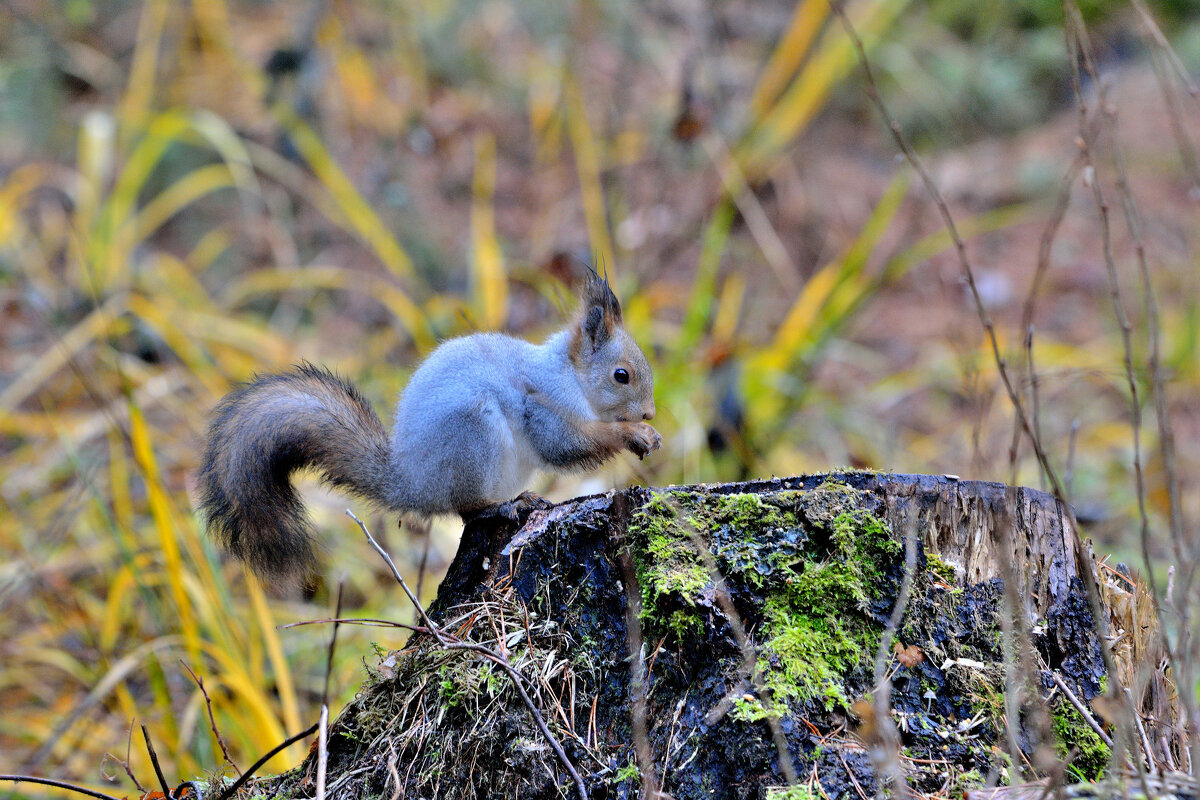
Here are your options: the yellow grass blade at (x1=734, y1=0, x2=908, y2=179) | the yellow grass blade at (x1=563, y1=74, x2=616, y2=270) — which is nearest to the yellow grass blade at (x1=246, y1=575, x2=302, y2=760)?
the yellow grass blade at (x1=563, y1=74, x2=616, y2=270)

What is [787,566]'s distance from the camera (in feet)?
5.07

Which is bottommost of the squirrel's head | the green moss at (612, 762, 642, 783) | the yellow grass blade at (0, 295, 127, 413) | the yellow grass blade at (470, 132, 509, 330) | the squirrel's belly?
the green moss at (612, 762, 642, 783)

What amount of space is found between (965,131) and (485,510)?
18.2ft

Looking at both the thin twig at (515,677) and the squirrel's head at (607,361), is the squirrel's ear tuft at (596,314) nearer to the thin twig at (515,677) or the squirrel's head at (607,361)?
the squirrel's head at (607,361)

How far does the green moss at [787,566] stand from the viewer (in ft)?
4.88

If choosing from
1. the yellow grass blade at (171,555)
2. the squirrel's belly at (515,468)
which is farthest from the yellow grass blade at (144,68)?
the squirrel's belly at (515,468)

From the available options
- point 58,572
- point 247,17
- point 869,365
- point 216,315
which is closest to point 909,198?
point 869,365

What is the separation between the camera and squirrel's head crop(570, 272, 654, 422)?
7.43 feet

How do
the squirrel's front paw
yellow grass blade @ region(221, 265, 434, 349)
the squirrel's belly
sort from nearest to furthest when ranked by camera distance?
the squirrel's belly → the squirrel's front paw → yellow grass blade @ region(221, 265, 434, 349)

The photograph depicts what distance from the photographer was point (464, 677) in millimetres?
1560

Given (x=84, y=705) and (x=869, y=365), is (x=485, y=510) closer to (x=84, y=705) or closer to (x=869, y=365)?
(x=84, y=705)

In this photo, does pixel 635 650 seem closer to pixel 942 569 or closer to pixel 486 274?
pixel 942 569

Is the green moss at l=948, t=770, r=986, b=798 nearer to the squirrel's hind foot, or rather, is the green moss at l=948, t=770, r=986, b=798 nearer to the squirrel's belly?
the squirrel's hind foot

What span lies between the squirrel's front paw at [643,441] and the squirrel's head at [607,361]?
0.16m
